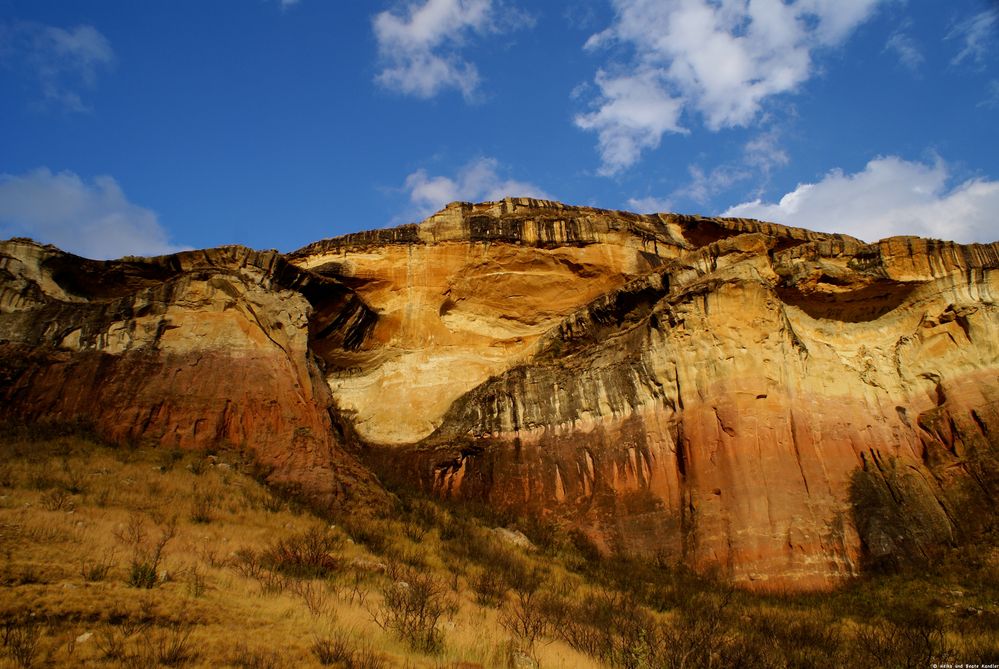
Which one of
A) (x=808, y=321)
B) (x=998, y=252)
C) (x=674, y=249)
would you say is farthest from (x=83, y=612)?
(x=674, y=249)

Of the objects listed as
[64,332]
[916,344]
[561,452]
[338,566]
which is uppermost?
[64,332]

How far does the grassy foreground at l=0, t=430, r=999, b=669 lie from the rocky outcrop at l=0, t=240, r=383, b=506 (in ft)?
4.92

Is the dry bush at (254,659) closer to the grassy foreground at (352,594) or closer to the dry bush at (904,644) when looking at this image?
the grassy foreground at (352,594)

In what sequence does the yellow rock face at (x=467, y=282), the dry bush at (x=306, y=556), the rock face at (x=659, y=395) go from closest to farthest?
the dry bush at (x=306, y=556) → the rock face at (x=659, y=395) → the yellow rock face at (x=467, y=282)

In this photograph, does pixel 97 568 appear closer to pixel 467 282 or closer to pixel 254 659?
pixel 254 659

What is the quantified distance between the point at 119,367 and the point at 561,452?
1461 cm

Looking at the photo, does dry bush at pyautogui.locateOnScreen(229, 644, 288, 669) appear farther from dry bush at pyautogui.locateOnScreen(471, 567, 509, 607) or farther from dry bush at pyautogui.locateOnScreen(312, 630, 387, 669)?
dry bush at pyautogui.locateOnScreen(471, 567, 509, 607)

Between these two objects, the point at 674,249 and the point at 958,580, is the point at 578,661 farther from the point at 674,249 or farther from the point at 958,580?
the point at 674,249

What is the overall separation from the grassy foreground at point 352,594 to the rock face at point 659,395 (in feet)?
4.95

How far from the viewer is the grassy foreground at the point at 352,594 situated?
8.36m

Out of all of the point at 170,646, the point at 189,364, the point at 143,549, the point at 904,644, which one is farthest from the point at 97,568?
the point at 904,644

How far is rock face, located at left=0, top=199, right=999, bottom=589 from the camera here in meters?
19.1

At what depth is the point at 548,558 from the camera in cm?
1891

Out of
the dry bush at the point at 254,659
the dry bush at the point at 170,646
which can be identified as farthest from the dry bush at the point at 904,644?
the dry bush at the point at 170,646
